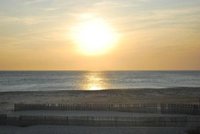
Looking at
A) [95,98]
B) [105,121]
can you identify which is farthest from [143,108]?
[95,98]

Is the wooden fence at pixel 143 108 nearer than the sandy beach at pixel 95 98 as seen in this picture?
Yes

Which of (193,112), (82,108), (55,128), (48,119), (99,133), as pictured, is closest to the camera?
(99,133)

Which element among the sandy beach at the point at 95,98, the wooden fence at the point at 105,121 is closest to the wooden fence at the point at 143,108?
the wooden fence at the point at 105,121

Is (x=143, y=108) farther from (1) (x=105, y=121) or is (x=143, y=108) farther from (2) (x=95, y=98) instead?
(2) (x=95, y=98)

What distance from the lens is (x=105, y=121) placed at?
26.1 m

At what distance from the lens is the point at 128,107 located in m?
32.4

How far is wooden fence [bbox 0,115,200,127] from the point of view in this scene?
25.9 meters

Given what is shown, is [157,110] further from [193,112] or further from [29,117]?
[29,117]

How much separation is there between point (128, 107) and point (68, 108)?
650 centimetres

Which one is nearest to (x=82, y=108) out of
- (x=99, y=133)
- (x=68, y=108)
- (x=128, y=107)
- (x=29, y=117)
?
(x=68, y=108)

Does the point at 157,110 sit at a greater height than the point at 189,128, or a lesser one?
lesser

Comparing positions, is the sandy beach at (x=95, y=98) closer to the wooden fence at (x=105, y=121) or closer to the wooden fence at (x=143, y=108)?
the wooden fence at (x=143, y=108)

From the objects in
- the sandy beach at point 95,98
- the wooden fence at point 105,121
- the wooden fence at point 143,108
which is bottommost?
the sandy beach at point 95,98

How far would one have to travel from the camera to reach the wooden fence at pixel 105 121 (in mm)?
25922
